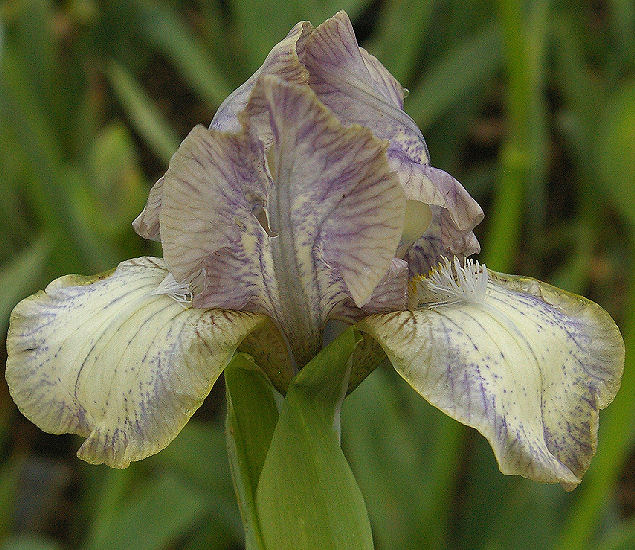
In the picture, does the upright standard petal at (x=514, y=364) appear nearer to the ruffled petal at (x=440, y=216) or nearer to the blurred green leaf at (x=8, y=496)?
the ruffled petal at (x=440, y=216)

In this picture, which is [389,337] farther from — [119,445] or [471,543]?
[471,543]

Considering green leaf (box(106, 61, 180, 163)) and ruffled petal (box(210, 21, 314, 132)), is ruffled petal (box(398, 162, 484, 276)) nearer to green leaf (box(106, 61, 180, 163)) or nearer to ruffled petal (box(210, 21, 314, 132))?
ruffled petal (box(210, 21, 314, 132))

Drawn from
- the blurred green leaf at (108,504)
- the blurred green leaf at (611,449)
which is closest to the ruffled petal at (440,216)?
the blurred green leaf at (611,449)

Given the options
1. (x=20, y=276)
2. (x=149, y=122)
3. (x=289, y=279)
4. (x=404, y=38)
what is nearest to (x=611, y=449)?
(x=289, y=279)

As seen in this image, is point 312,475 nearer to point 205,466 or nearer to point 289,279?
point 289,279

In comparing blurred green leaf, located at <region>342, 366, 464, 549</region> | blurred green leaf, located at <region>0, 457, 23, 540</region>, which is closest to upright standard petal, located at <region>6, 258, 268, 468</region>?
blurred green leaf, located at <region>342, 366, 464, 549</region>
